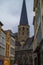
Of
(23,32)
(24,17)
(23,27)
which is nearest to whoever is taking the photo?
(24,17)

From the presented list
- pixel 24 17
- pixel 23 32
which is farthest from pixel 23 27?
pixel 24 17

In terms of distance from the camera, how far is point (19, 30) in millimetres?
125562

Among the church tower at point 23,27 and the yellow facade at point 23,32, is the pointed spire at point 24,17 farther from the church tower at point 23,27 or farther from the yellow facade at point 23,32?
the yellow facade at point 23,32

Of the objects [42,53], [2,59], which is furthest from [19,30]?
[42,53]

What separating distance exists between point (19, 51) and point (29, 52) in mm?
4614

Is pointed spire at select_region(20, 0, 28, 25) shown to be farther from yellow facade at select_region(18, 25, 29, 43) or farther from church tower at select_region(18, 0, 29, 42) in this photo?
yellow facade at select_region(18, 25, 29, 43)

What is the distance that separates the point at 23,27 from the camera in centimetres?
12400

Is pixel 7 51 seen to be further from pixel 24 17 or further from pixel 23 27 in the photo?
pixel 23 27

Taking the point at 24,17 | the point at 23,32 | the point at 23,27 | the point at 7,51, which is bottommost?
the point at 7,51

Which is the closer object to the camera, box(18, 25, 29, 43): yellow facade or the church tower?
the church tower

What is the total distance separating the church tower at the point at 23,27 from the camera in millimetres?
120906

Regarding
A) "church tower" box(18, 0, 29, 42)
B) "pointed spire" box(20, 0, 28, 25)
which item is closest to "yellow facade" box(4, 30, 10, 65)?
"church tower" box(18, 0, 29, 42)

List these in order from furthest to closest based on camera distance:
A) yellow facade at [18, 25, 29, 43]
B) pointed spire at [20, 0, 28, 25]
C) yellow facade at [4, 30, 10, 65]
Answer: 1. yellow facade at [18, 25, 29, 43]
2. pointed spire at [20, 0, 28, 25]
3. yellow facade at [4, 30, 10, 65]

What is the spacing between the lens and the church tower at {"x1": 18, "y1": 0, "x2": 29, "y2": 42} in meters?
121
